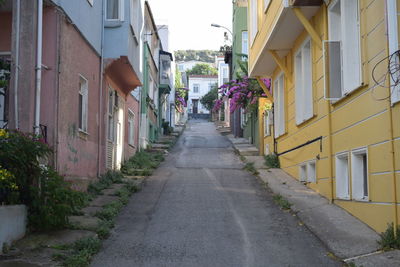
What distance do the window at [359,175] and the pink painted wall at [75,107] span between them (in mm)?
5464

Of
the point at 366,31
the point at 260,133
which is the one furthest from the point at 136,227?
the point at 260,133

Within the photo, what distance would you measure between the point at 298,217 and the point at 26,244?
4.75m

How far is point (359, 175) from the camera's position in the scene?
8562 mm

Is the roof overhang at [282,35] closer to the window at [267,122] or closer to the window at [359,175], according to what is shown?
the window at [267,122]

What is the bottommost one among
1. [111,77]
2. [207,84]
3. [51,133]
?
[51,133]

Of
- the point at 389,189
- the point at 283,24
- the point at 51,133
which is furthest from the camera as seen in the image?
the point at 283,24

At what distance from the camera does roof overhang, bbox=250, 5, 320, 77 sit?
437 inches

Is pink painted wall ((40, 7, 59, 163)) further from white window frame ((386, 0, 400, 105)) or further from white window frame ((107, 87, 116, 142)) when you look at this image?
white window frame ((386, 0, 400, 105))

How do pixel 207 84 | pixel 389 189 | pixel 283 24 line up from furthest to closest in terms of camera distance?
1. pixel 207 84
2. pixel 283 24
3. pixel 389 189

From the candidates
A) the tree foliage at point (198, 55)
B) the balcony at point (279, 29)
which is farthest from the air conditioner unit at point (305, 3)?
the tree foliage at point (198, 55)

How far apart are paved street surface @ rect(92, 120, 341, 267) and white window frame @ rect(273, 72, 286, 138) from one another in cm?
222

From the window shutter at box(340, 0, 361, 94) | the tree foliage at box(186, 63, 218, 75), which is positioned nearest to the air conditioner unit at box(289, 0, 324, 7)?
the window shutter at box(340, 0, 361, 94)

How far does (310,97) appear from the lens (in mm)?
12047

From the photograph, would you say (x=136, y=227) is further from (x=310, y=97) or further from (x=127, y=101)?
(x=127, y=101)
